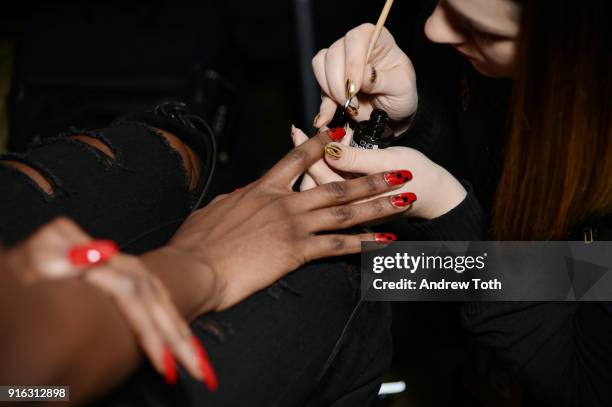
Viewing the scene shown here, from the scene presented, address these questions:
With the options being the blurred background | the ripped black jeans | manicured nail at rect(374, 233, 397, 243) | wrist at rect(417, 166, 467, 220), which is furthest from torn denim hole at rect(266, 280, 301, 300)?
the blurred background

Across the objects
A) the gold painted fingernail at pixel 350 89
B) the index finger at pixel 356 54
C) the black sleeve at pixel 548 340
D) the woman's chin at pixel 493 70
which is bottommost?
the black sleeve at pixel 548 340

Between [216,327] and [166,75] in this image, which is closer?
[216,327]

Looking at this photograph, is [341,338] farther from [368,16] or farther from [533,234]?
[368,16]

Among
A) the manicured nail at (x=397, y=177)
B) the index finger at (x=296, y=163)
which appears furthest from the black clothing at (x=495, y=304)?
the index finger at (x=296, y=163)

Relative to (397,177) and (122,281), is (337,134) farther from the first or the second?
(122,281)

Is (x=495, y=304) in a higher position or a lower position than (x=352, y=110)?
lower

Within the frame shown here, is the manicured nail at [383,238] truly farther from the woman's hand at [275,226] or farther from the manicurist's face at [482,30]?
the manicurist's face at [482,30]

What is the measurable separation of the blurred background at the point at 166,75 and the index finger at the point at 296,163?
1.66ft

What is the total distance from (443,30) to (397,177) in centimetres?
22

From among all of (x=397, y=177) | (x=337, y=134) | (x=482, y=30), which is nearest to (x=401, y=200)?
(x=397, y=177)

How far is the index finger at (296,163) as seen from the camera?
75cm

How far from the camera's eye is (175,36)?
1.43 m

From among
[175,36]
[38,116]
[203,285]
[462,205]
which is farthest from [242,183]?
[203,285]

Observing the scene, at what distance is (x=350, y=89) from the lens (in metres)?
0.80
